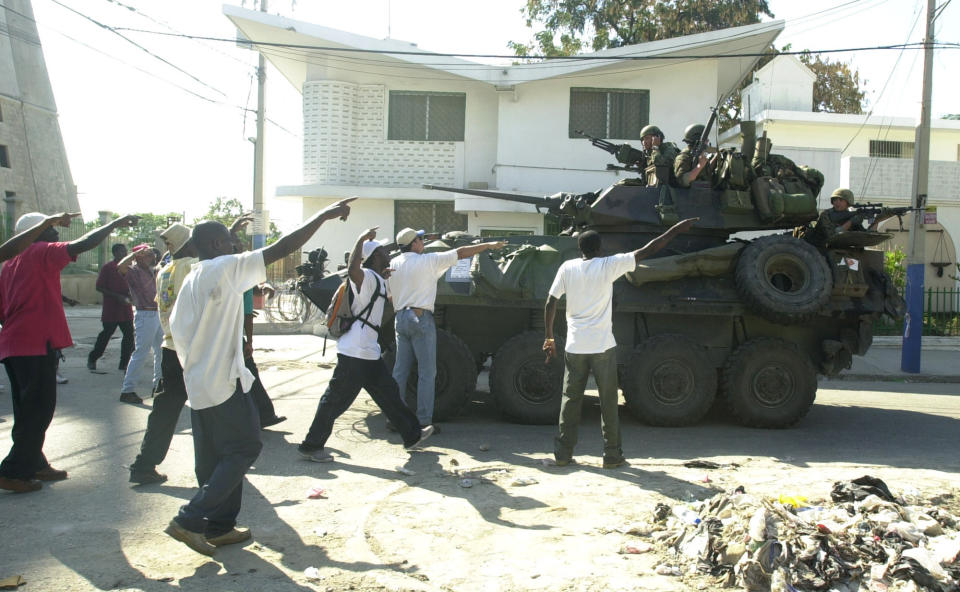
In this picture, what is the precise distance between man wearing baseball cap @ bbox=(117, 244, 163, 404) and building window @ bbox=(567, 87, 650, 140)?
12.0m

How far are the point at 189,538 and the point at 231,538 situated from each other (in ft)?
0.98

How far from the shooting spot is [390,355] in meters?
7.78

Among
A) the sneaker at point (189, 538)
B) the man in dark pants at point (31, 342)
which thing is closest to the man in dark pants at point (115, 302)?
the man in dark pants at point (31, 342)

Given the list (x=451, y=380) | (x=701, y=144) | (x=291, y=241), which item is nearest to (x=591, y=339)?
(x=451, y=380)

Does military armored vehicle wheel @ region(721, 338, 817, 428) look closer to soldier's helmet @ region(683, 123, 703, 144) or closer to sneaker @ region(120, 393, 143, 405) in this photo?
soldier's helmet @ region(683, 123, 703, 144)

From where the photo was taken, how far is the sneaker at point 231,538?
4137mm

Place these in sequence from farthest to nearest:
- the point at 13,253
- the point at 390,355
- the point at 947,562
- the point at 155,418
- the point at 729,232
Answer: the point at 729,232, the point at 390,355, the point at 155,418, the point at 13,253, the point at 947,562

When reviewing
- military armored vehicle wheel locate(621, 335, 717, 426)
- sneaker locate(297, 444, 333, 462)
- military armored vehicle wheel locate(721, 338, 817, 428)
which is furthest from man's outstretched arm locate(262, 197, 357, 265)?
military armored vehicle wheel locate(721, 338, 817, 428)

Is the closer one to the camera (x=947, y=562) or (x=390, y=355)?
(x=947, y=562)

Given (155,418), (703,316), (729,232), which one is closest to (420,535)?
(155,418)

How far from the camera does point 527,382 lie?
7.58m

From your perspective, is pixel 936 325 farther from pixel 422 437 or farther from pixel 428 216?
pixel 422 437

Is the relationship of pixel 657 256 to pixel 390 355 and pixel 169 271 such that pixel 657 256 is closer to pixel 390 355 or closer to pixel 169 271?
pixel 390 355

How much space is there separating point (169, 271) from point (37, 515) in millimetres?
1741
